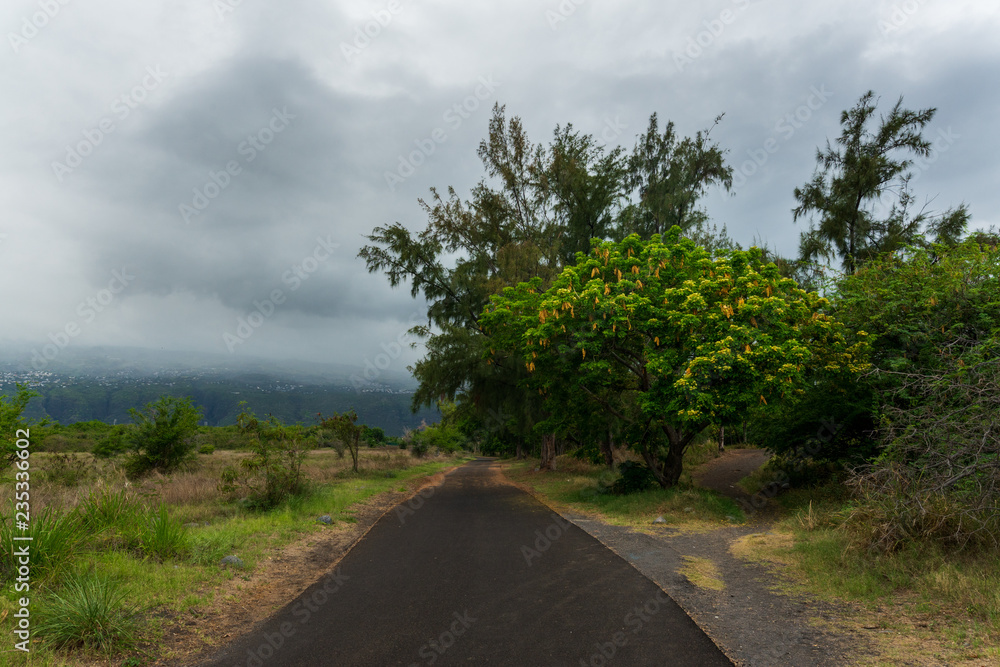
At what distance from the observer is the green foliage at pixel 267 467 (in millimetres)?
12555

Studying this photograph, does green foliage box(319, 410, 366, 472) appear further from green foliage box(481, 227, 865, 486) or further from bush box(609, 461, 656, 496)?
bush box(609, 461, 656, 496)

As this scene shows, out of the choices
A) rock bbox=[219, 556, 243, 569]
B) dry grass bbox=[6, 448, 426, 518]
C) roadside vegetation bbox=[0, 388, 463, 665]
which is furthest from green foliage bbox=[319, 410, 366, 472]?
rock bbox=[219, 556, 243, 569]

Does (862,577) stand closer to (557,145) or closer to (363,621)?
(363,621)

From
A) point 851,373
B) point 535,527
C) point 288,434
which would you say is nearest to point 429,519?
point 535,527

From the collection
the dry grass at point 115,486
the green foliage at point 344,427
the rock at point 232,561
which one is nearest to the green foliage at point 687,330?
the rock at point 232,561

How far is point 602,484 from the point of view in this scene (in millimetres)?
17250

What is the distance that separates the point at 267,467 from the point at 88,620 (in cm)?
831

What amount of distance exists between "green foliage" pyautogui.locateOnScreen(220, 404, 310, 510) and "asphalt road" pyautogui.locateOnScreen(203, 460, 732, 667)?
4.36 metres

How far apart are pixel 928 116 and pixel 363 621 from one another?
27.8 m

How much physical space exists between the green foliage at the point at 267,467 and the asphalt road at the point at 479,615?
4.36m

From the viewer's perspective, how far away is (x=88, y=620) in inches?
183

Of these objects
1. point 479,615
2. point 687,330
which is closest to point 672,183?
point 687,330

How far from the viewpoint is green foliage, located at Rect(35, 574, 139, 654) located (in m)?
4.51

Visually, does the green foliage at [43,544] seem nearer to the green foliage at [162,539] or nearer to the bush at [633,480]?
the green foliage at [162,539]
